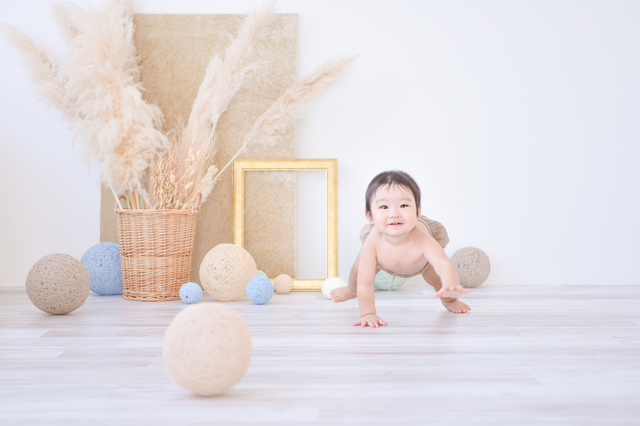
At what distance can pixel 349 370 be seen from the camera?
3.77 ft

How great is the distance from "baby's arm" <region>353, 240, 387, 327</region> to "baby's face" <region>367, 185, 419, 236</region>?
0.38 ft

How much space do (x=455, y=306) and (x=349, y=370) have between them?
33.7 inches

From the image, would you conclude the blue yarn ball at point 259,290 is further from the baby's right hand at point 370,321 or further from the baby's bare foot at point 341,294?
the baby's right hand at point 370,321

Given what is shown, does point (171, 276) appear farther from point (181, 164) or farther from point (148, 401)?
point (148, 401)

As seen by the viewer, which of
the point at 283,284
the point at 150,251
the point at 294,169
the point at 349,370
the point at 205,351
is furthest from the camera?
the point at 294,169

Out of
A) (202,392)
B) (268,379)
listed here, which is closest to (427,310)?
(268,379)

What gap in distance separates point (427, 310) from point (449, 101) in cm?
121

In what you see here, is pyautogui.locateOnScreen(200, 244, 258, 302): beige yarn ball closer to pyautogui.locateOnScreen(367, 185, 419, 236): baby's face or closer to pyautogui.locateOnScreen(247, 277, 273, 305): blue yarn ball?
pyautogui.locateOnScreen(247, 277, 273, 305): blue yarn ball

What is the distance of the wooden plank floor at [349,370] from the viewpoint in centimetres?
91

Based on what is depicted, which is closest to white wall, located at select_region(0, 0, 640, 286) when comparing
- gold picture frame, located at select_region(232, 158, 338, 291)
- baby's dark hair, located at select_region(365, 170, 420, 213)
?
gold picture frame, located at select_region(232, 158, 338, 291)

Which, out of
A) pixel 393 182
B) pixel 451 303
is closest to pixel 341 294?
pixel 451 303

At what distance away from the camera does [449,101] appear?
267cm

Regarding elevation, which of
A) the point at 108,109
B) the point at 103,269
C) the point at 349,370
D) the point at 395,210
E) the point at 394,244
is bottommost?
the point at 349,370

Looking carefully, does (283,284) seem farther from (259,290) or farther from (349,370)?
(349,370)
